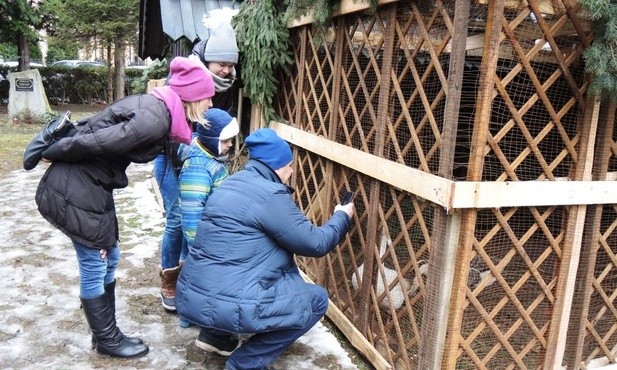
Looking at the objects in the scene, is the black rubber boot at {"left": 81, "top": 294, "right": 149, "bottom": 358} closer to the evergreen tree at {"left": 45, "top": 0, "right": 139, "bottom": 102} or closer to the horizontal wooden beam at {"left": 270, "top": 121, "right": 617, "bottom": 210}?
the horizontal wooden beam at {"left": 270, "top": 121, "right": 617, "bottom": 210}

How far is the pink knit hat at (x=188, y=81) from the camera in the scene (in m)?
2.86

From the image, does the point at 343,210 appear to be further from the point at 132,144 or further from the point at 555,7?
the point at 555,7

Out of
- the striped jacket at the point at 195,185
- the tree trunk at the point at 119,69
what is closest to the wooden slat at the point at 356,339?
the striped jacket at the point at 195,185

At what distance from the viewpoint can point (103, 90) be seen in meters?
20.6

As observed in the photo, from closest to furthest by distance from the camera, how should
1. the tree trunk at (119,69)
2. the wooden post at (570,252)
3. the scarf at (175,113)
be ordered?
the wooden post at (570,252)
the scarf at (175,113)
the tree trunk at (119,69)

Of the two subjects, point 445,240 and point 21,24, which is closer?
point 445,240

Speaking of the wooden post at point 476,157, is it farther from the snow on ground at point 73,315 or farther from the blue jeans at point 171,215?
the blue jeans at point 171,215

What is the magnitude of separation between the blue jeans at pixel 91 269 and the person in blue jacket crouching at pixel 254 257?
18.7 inches

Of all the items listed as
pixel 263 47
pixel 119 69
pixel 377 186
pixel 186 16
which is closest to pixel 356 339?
pixel 377 186

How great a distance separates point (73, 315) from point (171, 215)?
1002 mm

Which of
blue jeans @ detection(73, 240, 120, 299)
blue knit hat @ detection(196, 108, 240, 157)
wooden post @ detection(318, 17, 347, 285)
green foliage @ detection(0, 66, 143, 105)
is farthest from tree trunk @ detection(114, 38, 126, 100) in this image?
blue jeans @ detection(73, 240, 120, 299)

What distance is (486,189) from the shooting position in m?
2.34

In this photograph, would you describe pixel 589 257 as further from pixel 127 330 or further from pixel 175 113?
pixel 127 330

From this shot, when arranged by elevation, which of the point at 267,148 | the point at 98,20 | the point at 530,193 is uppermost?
the point at 98,20
